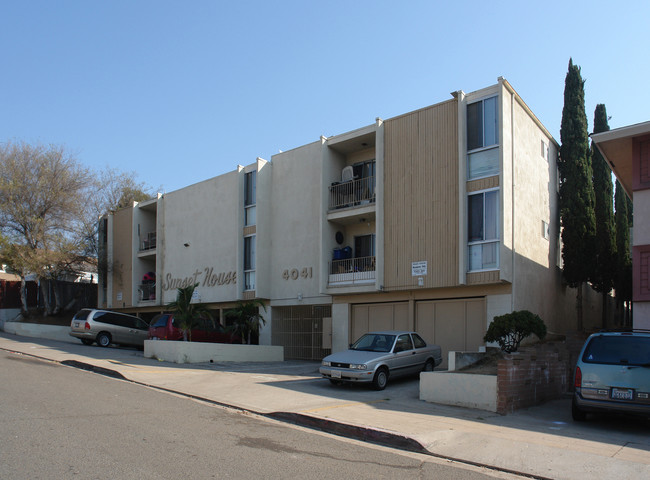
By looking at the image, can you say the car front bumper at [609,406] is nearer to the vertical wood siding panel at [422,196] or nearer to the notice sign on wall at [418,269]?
the vertical wood siding panel at [422,196]

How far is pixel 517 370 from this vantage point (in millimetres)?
11820

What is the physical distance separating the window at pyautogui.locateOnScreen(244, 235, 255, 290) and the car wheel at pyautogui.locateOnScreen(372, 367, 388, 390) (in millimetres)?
11585

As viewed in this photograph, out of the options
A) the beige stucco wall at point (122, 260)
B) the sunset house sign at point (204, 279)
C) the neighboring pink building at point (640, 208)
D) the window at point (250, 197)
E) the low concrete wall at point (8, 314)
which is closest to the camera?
the neighboring pink building at point (640, 208)

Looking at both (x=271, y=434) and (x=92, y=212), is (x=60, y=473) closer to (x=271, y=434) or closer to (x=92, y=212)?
(x=271, y=434)

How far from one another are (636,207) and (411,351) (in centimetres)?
723

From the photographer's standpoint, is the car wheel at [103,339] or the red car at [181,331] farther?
the car wheel at [103,339]

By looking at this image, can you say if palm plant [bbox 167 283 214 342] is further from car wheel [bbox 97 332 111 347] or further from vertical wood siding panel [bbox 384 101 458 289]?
vertical wood siding panel [bbox 384 101 458 289]

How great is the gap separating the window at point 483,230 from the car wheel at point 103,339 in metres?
15.3

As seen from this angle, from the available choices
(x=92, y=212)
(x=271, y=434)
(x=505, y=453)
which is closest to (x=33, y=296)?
(x=92, y=212)

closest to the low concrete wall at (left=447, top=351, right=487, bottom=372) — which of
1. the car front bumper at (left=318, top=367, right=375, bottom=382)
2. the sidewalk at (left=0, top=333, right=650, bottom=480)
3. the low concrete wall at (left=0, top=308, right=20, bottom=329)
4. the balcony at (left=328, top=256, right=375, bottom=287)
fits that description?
the sidewalk at (left=0, top=333, right=650, bottom=480)

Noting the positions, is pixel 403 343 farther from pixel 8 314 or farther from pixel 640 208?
pixel 8 314

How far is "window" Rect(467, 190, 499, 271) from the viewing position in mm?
17578

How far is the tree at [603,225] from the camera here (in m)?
21.7

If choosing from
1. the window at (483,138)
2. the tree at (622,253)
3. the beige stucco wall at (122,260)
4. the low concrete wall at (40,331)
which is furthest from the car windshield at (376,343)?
the beige stucco wall at (122,260)
